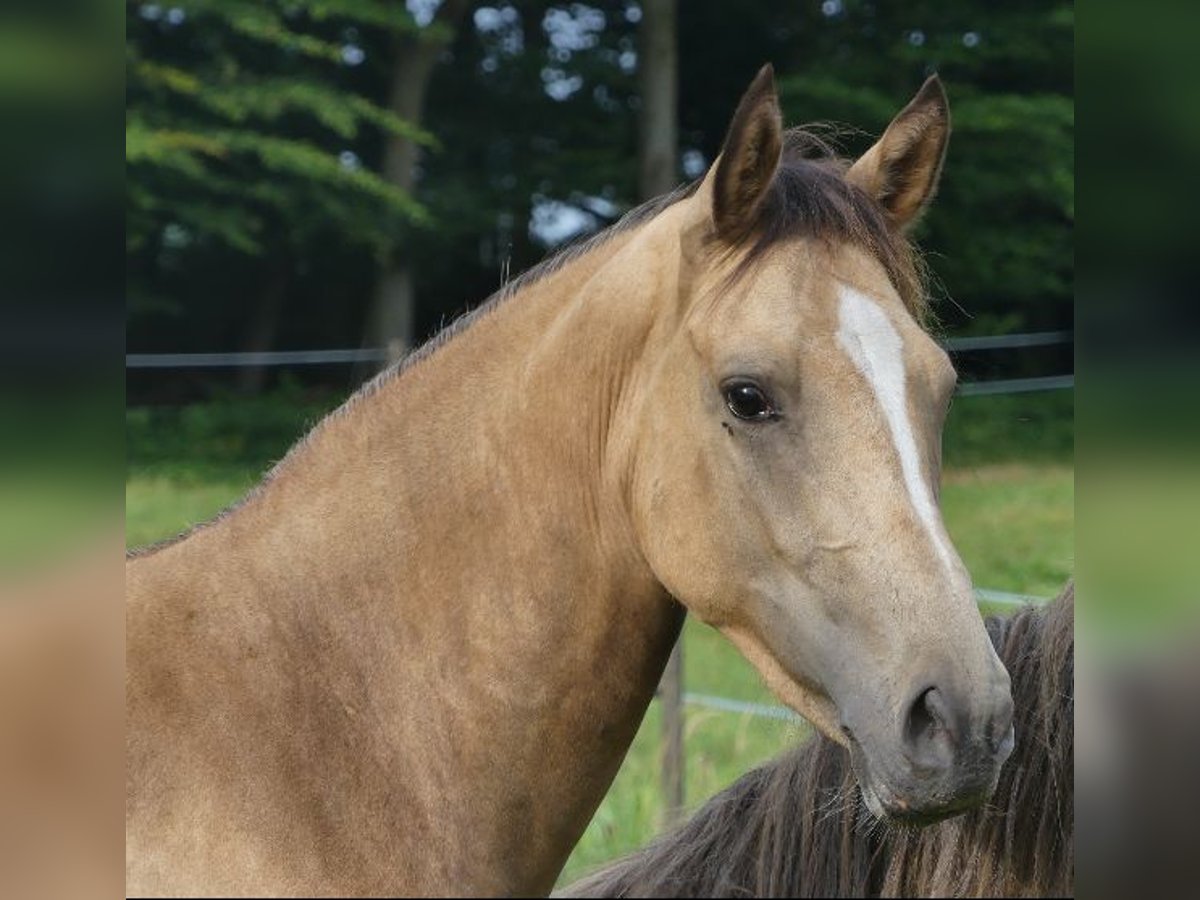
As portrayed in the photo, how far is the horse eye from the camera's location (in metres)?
1.80

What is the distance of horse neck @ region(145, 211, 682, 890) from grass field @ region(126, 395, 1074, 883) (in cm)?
52

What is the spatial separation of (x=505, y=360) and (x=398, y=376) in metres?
0.20

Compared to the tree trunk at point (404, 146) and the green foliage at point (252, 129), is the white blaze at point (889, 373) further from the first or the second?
the tree trunk at point (404, 146)

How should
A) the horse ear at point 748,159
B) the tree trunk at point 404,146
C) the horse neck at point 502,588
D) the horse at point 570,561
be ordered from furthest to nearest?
the tree trunk at point 404,146 → the horse neck at point 502,588 → the horse ear at point 748,159 → the horse at point 570,561

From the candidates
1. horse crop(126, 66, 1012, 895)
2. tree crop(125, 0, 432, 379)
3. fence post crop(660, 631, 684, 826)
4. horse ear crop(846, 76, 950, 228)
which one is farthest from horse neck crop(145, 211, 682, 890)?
tree crop(125, 0, 432, 379)

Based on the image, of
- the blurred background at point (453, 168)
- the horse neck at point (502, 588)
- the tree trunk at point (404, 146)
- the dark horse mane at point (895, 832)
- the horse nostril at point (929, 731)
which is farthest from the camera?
the tree trunk at point (404, 146)

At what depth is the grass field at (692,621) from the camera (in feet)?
16.1

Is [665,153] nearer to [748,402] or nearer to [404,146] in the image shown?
[748,402]

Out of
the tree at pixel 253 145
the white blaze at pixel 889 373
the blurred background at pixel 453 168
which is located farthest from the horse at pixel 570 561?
the tree at pixel 253 145

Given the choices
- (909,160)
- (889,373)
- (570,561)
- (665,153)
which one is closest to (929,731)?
(889,373)

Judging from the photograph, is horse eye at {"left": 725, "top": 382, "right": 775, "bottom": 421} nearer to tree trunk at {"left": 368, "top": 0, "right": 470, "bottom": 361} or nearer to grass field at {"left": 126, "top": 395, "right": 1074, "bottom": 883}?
grass field at {"left": 126, "top": 395, "right": 1074, "bottom": 883}

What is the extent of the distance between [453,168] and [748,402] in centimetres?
1315

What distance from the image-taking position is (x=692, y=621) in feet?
23.3

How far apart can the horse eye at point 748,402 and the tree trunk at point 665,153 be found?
1032 mm
